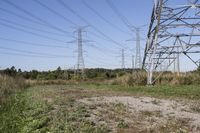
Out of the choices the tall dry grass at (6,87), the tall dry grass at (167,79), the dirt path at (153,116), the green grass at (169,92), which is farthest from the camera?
the tall dry grass at (167,79)

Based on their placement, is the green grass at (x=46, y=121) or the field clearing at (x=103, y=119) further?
the field clearing at (x=103, y=119)

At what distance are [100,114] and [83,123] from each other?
203 centimetres

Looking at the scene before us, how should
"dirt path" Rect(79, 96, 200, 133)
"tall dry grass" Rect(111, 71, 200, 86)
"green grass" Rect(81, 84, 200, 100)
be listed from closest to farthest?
"dirt path" Rect(79, 96, 200, 133), "green grass" Rect(81, 84, 200, 100), "tall dry grass" Rect(111, 71, 200, 86)

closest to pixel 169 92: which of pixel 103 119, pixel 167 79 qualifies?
pixel 167 79

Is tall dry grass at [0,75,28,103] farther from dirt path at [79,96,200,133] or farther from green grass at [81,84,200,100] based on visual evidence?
green grass at [81,84,200,100]

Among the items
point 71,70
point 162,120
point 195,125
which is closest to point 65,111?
point 162,120

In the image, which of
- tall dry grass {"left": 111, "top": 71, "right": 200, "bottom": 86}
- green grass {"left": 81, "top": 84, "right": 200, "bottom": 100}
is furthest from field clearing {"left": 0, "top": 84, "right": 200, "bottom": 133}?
tall dry grass {"left": 111, "top": 71, "right": 200, "bottom": 86}

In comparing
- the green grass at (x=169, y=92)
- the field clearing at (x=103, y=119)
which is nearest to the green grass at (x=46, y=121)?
the field clearing at (x=103, y=119)

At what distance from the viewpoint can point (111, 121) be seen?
1077 cm

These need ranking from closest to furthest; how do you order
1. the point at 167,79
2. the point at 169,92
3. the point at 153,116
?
the point at 153,116 < the point at 169,92 < the point at 167,79

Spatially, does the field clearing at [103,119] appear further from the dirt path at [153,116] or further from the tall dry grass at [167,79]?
the tall dry grass at [167,79]

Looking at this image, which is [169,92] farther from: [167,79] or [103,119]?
[103,119]

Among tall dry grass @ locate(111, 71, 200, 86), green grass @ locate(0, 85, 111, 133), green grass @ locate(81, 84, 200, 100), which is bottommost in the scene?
green grass @ locate(0, 85, 111, 133)

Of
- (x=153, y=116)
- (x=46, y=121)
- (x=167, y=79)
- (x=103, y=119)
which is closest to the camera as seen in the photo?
(x=46, y=121)
